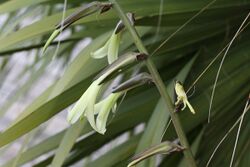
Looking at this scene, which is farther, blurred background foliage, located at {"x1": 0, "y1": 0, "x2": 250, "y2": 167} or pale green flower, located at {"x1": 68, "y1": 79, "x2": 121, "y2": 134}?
blurred background foliage, located at {"x1": 0, "y1": 0, "x2": 250, "y2": 167}

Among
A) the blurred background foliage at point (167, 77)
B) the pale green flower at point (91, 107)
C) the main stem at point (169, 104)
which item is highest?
the blurred background foliage at point (167, 77)

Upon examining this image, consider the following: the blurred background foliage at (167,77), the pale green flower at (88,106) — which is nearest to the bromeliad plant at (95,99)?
the pale green flower at (88,106)

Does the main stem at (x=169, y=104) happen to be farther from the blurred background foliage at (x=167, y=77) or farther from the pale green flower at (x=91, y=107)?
the blurred background foliage at (x=167, y=77)

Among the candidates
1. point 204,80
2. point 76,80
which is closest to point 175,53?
point 204,80

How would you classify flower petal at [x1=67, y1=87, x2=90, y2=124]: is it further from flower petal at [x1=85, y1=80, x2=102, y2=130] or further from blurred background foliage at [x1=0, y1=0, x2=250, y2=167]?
blurred background foliage at [x1=0, y1=0, x2=250, y2=167]

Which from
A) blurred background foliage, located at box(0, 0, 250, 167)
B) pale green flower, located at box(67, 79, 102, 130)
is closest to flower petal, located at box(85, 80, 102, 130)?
pale green flower, located at box(67, 79, 102, 130)

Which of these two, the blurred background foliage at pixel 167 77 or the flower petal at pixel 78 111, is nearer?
Answer: the flower petal at pixel 78 111

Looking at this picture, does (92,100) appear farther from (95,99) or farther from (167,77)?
(167,77)

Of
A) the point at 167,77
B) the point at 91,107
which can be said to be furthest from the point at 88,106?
the point at 167,77

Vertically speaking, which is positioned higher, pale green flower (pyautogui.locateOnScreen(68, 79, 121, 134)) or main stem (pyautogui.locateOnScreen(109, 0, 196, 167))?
pale green flower (pyautogui.locateOnScreen(68, 79, 121, 134))

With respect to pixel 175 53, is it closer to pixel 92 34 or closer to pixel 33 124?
pixel 92 34

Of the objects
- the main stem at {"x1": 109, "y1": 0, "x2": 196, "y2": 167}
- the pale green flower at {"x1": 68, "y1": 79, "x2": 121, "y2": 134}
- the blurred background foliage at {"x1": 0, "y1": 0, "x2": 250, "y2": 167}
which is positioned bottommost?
the main stem at {"x1": 109, "y1": 0, "x2": 196, "y2": 167}
